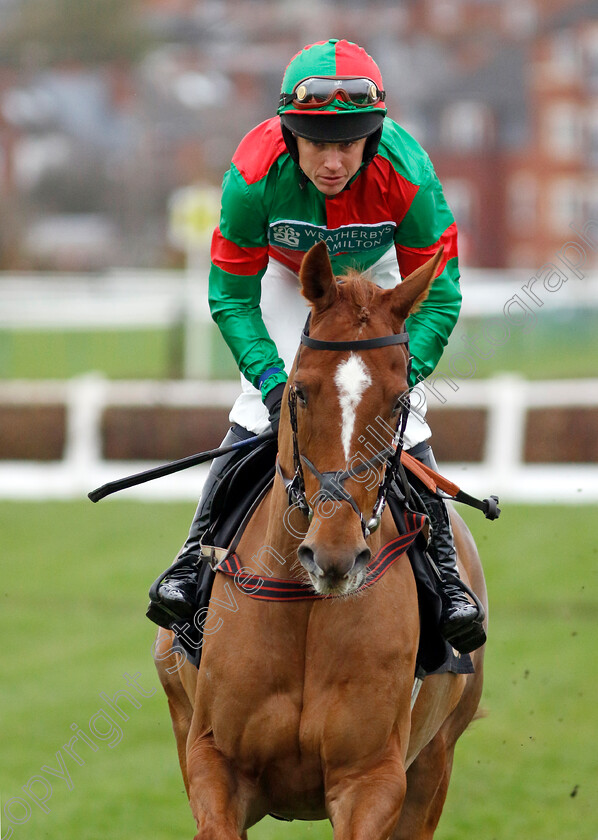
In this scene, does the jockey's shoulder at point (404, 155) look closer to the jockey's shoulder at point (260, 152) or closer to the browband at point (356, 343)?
the jockey's shoulder at point (260, 152)

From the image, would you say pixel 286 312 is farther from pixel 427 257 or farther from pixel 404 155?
pixel 404 155

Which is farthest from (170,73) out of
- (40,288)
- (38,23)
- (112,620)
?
(112,620)

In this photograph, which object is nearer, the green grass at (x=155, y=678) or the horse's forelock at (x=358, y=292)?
the horse's forelock at (x=358, y=292)

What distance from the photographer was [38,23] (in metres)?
56.8

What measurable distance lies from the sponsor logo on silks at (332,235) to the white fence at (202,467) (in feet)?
29.5

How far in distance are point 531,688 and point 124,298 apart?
18718 millimetres

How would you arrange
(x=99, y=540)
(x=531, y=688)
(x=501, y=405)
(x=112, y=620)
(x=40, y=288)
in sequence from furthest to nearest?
(x=40, y=288) → (x=501, y=405) → (x=99, y=540) → (x=112, y=620) → (x=531, y=688)

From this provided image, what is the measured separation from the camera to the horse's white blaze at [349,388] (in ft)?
9.46

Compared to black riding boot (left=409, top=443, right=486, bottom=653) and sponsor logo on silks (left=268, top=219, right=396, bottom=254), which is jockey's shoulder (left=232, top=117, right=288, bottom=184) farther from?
black riding boot (left=409, top=443, right=486, bottom=653)

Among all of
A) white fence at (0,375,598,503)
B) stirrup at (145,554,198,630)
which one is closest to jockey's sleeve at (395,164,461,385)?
stirrup at (145,554,198,630)

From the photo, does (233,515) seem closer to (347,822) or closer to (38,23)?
(347,822)

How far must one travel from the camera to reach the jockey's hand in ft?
11.2

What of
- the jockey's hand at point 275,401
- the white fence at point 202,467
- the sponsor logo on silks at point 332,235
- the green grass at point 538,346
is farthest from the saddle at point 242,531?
the green grass at point 538,346

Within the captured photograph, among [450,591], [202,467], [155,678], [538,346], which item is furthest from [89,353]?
[450,591]
